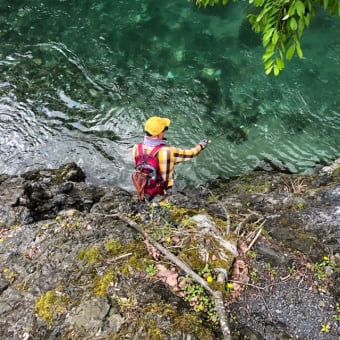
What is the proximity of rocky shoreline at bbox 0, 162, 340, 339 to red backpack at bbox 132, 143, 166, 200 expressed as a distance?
417mm

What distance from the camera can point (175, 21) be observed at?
57.5 ft

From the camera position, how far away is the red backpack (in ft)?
23.6

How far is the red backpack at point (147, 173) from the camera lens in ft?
23.6

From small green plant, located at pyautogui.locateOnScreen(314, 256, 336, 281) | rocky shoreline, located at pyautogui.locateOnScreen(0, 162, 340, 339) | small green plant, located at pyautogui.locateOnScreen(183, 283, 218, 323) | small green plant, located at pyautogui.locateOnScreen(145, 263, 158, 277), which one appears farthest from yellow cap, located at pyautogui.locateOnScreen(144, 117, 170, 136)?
small green plant, located at pyautogui.locateOnScreen(314, 256, 336, 281)

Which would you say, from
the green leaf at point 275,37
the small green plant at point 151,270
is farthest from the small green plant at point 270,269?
the green leaf at point 275,37

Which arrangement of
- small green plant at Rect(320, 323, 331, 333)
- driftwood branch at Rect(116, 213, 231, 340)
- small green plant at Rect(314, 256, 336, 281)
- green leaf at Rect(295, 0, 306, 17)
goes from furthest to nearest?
1. small green plant at Rect(314, 256, 336, 281)
2. small green plant at Rect(320, 323, 331, 333)
3. driftwood branch at Rect(116, 213, 231, 340)
4. green leaf at Rect(295, 0, 306, 17)

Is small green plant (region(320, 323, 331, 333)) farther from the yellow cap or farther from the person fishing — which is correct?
the yellow cap

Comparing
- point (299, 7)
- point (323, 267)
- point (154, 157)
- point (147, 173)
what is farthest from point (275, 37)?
point (147, 173)

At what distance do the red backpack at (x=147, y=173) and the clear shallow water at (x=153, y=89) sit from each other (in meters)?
2.84

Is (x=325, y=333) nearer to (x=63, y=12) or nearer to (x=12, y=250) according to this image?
(x=12, y=250)

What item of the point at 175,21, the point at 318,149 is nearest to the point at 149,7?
the point at 175,21

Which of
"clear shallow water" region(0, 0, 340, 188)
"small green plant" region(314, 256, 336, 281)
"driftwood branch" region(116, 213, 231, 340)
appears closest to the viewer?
"driftwood branch" region(116, 213, 231, 340)

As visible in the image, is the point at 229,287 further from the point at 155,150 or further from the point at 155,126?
the point at 155,126

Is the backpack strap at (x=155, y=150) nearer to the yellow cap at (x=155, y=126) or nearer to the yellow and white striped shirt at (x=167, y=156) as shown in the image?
the yellow and white striped shirt at (x=167, y=156)
